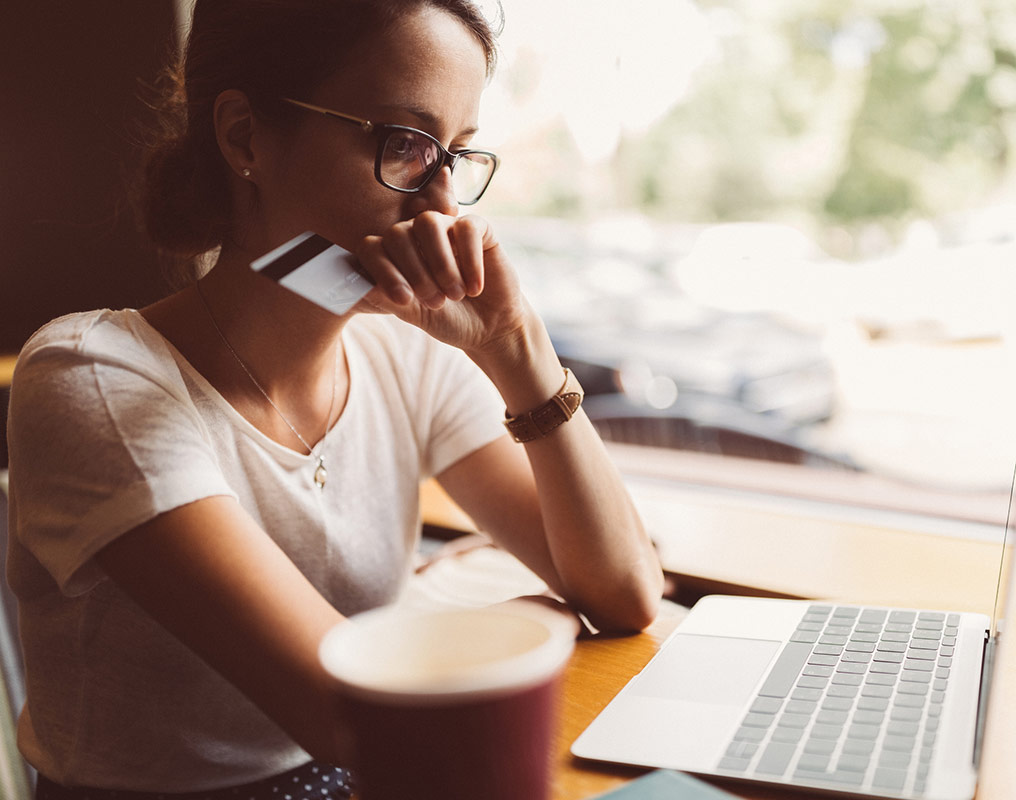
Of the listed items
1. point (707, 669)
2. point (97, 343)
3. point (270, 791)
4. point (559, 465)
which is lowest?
point (270, 791)

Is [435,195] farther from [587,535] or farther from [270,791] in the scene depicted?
[270,791]

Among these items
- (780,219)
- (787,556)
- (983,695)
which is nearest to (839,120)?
(780,219)

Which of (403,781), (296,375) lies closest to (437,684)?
(403,781)

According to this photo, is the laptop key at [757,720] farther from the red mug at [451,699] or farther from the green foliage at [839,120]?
the green foliage at [839,120]

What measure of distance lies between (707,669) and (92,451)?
0.57 meters

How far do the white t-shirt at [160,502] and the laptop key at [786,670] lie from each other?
19.4 inches

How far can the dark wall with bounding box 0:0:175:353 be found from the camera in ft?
7.56

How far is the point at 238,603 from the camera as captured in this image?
70 centimetres

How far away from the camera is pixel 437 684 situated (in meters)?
0.36

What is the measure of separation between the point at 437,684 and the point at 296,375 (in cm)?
75

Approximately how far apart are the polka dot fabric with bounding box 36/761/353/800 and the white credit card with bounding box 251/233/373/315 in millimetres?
513

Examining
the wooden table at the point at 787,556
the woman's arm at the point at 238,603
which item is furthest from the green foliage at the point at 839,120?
the woman's arm at the point at 238,603

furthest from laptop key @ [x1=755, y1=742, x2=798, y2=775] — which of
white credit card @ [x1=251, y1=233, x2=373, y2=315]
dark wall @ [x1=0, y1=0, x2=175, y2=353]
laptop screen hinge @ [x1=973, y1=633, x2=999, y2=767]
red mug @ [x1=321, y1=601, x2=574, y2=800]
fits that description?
dark wall @ [x1=0, y1=0, x2=175, y2=353]

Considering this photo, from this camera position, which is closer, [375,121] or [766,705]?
[766,705]
